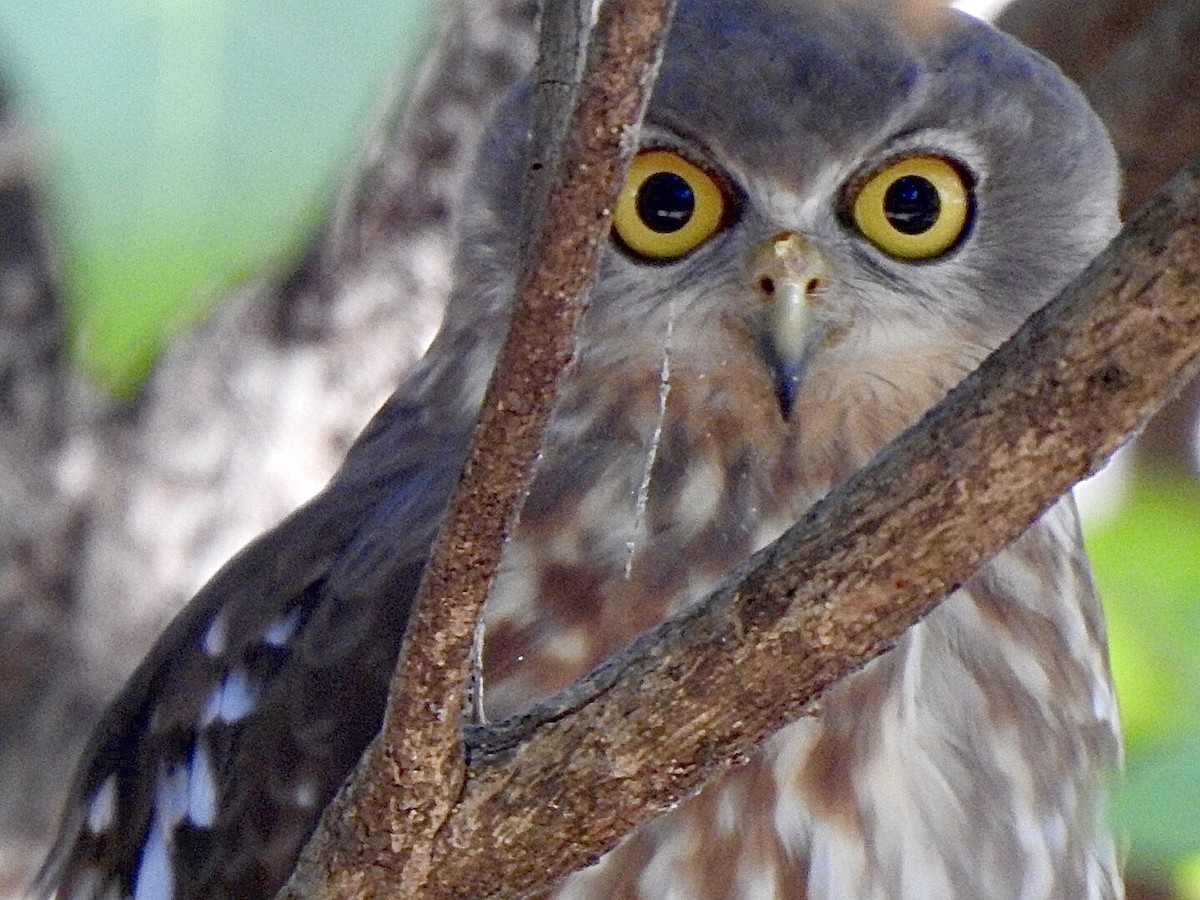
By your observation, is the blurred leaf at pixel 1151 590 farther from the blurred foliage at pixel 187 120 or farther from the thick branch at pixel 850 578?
the blurred foliage at pixel 187 120

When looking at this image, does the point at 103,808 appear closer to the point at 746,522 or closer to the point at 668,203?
the point at 746,522

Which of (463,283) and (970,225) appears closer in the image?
(970,225)

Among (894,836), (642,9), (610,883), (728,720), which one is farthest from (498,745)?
(894,836)

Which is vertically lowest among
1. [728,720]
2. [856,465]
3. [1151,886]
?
[728,720]

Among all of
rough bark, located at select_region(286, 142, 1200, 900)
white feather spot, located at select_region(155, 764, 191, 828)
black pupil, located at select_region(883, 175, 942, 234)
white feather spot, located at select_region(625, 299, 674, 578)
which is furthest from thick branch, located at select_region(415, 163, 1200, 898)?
black pupil, located at select_region(883, 175, 942, 234)

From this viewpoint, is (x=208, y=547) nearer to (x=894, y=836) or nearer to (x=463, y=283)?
(x=463, y=283)

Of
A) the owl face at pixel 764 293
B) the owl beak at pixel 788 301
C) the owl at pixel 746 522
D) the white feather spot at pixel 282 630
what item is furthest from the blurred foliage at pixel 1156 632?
the white feather spot at pixel 282 630
